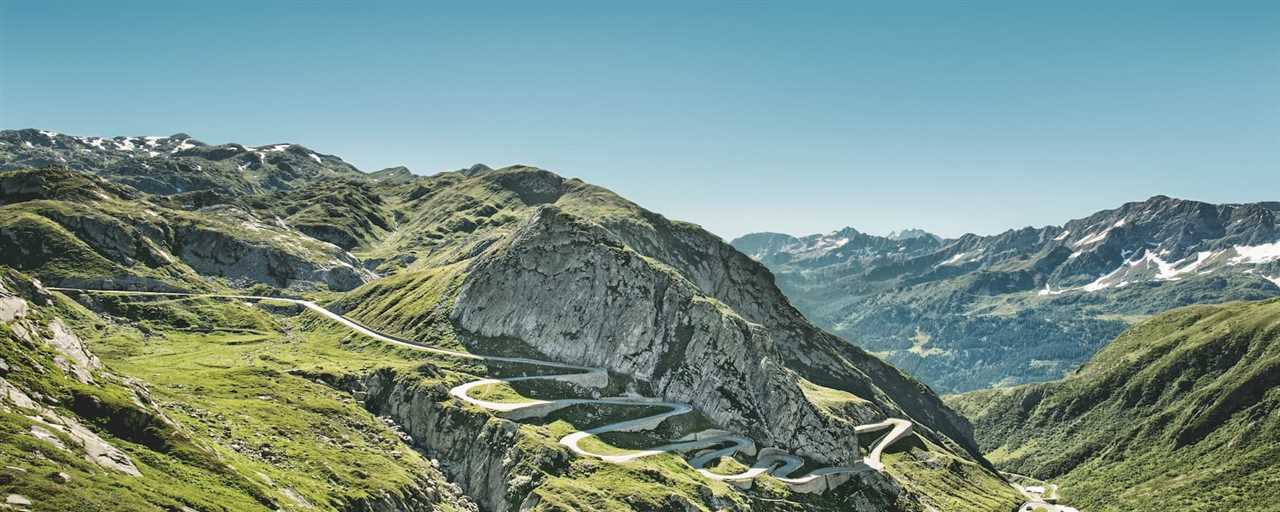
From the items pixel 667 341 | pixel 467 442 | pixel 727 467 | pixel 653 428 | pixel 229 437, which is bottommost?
pixel 727 467

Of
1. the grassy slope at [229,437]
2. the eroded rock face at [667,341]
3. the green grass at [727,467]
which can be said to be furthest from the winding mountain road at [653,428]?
the grassy slope at [229,437]

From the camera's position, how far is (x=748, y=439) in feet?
552

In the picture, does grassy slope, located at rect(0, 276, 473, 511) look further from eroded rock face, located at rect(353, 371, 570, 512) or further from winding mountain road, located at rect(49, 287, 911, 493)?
winding mountain road, located at rect(49, 287, 911, 493)

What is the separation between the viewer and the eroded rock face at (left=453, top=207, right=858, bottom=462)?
176 meters

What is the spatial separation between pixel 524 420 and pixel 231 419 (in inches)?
2073

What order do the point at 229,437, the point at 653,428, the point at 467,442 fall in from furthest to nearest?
1. the point at 653,428
2. the point at 467,442
3. the point at 229,437

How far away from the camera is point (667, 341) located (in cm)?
18588

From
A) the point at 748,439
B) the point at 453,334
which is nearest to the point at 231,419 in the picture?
the point at 453,334

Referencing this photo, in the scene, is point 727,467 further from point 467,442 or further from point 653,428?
point 467,442

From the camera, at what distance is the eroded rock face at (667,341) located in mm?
175750

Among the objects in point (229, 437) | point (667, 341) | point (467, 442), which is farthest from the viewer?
point (667, 341)

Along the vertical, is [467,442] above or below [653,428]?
above

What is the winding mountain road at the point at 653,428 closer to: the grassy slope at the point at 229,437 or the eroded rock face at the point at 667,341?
the eroded rock face at the point at 667,341

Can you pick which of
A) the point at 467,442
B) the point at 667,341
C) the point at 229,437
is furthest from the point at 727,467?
the point at 229,437
